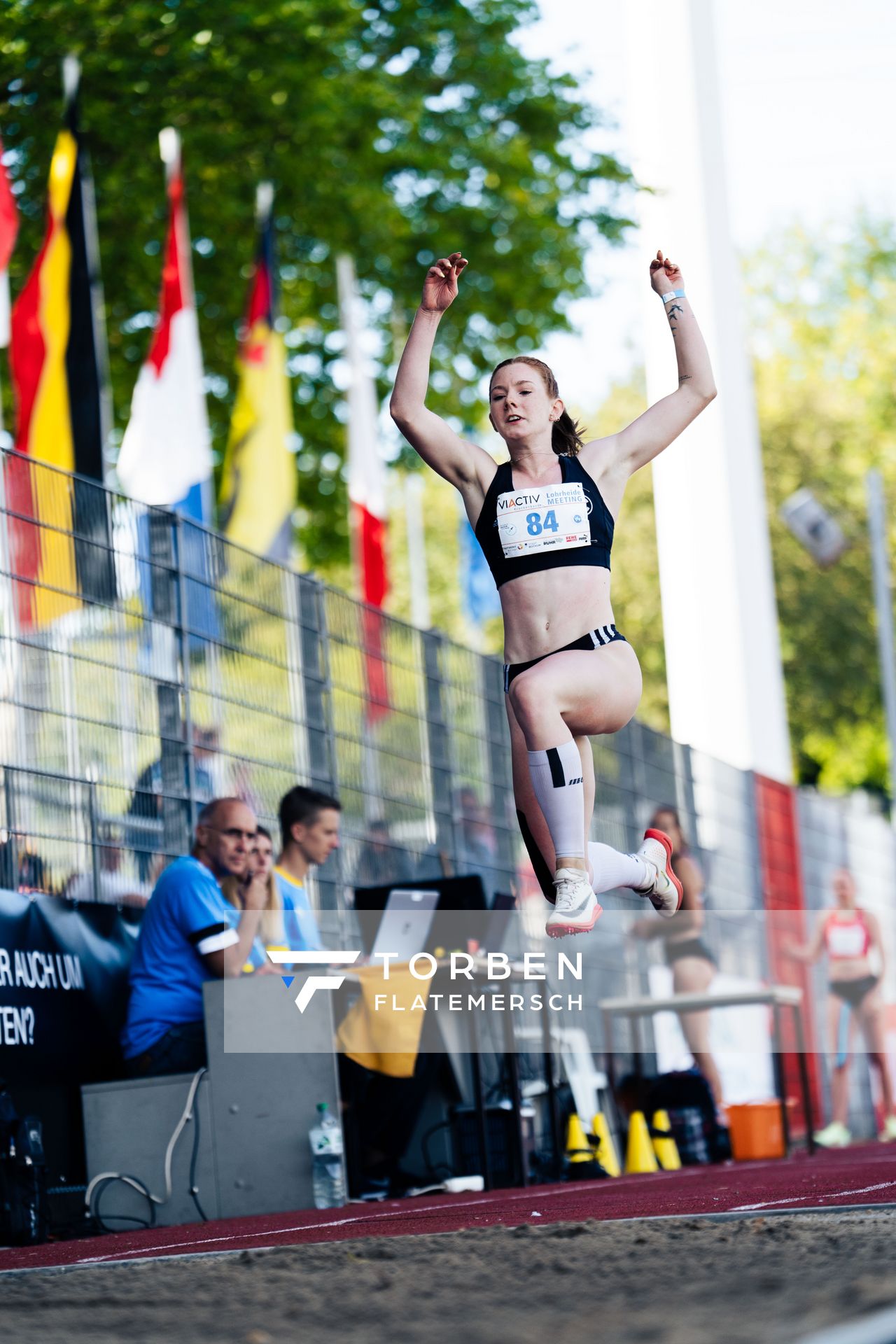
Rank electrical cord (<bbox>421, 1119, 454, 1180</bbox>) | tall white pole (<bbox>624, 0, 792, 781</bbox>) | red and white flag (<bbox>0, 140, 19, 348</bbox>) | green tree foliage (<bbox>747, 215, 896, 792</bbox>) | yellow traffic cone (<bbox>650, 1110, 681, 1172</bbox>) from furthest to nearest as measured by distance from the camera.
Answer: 1. green tree foliage (<bbox>747, 215, 896, 792</bbox>)
2. tall white pole (<bbox>624, 0, 792, 781</bbox>)
3. red and white flag (<bbox>0, 140, 19, 348</bbox>)
4. yellow traffic cone (<bbox>650, 1110, 681, 1172</bbox>)
5. electrical cord (<bbox>421, 1119, 454, 1180</bbox>)

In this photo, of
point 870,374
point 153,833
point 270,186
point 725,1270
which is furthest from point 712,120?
point 870,374

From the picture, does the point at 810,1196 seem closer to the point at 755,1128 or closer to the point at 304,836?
the point at 304,836

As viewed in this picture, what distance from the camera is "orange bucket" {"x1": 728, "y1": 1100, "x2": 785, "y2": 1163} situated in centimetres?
1316

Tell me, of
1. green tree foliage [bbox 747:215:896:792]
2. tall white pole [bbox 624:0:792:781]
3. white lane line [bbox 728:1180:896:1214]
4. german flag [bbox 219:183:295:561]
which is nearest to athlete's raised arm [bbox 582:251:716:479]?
white lane line [bbox 728:1180:896:1214]

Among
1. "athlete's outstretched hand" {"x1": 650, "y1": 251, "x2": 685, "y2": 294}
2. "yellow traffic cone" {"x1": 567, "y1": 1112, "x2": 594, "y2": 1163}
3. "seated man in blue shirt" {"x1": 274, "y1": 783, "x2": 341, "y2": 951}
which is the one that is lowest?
"yellow traffic cone" {"x1": 567, "y1": 1112, "x2": 594, "y2": 1163}

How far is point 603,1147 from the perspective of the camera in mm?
11453

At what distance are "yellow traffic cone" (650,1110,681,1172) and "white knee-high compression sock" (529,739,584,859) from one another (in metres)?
6.65

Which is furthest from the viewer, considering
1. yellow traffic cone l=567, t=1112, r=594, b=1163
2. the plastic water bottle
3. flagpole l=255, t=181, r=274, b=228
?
flagpole l=255, t=181, r=274, b=228

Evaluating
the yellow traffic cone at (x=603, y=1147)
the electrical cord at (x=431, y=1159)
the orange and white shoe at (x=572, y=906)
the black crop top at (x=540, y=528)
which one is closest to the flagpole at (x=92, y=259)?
the yellow traffic cone at (x=603, y=1147)

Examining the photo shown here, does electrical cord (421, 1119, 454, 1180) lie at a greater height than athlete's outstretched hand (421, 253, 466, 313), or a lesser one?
lesser

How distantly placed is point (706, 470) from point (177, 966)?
1364 centimetres

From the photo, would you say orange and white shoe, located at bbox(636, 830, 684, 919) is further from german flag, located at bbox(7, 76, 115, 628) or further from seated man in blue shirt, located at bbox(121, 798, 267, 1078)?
german flag, located at bbox(7, 76, 115, 628)

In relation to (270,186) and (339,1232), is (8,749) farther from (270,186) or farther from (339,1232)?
(270,186)

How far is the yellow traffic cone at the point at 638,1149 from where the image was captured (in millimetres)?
12031
